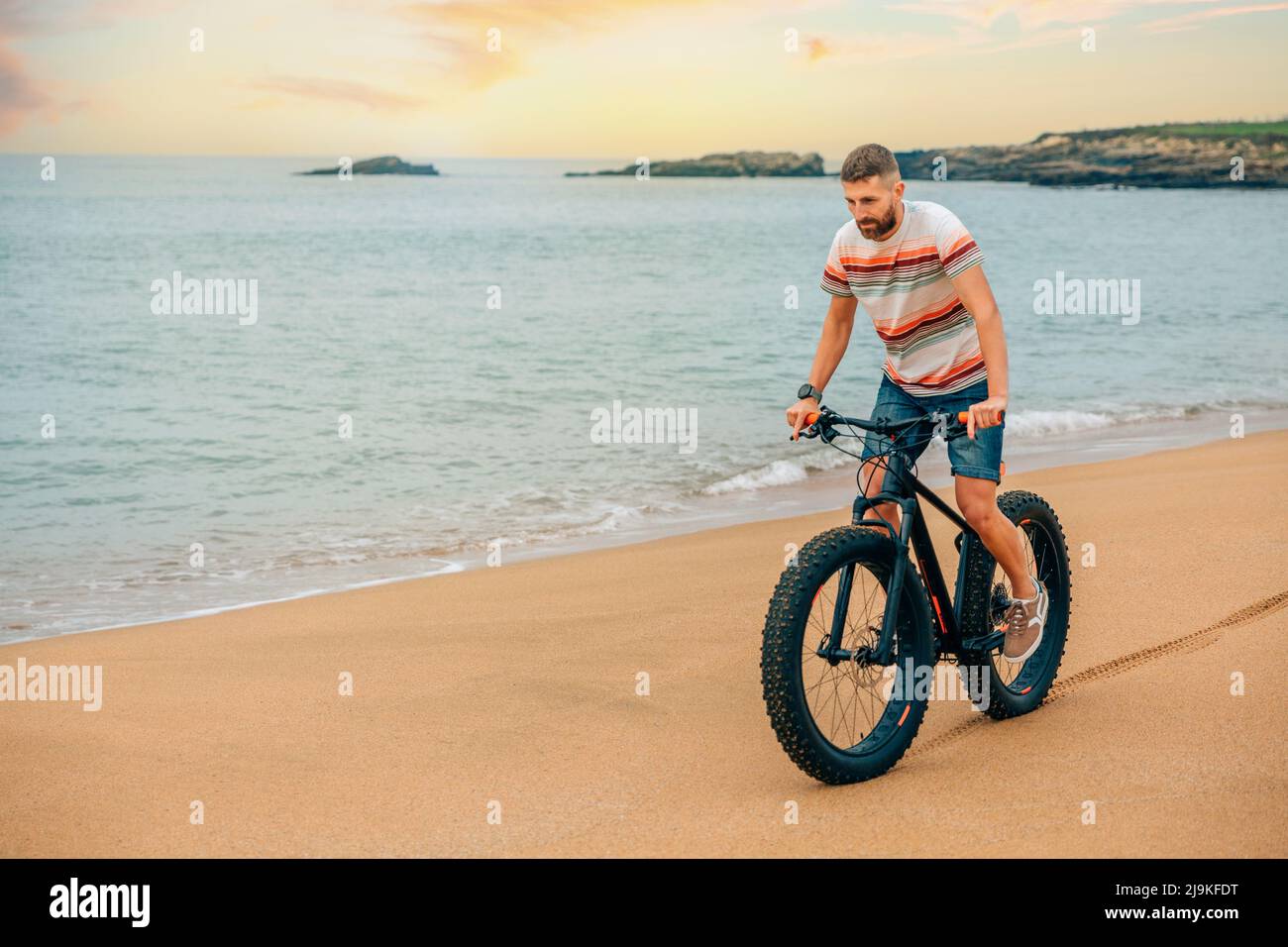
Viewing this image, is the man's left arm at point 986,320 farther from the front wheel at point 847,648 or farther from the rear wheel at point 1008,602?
the rear wheel at point 1008,602

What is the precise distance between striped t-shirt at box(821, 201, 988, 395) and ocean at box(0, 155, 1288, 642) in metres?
5.30

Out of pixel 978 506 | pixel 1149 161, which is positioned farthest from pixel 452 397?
pixel 1149 161

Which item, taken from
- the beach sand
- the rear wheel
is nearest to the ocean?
the beach sand

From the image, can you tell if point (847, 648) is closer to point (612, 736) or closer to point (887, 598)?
point (887, 598)

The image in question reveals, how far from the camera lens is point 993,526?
4.46 m

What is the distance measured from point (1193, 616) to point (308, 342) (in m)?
21.1

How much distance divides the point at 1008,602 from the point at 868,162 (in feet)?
6.37

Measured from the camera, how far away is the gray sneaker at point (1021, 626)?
471 cm

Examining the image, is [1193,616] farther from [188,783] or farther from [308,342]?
[308,342]

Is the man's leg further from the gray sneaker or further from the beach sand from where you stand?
the beach sand

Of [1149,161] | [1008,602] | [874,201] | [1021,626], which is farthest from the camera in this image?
[1149,161]

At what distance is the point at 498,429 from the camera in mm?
15164

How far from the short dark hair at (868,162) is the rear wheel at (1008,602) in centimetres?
151
